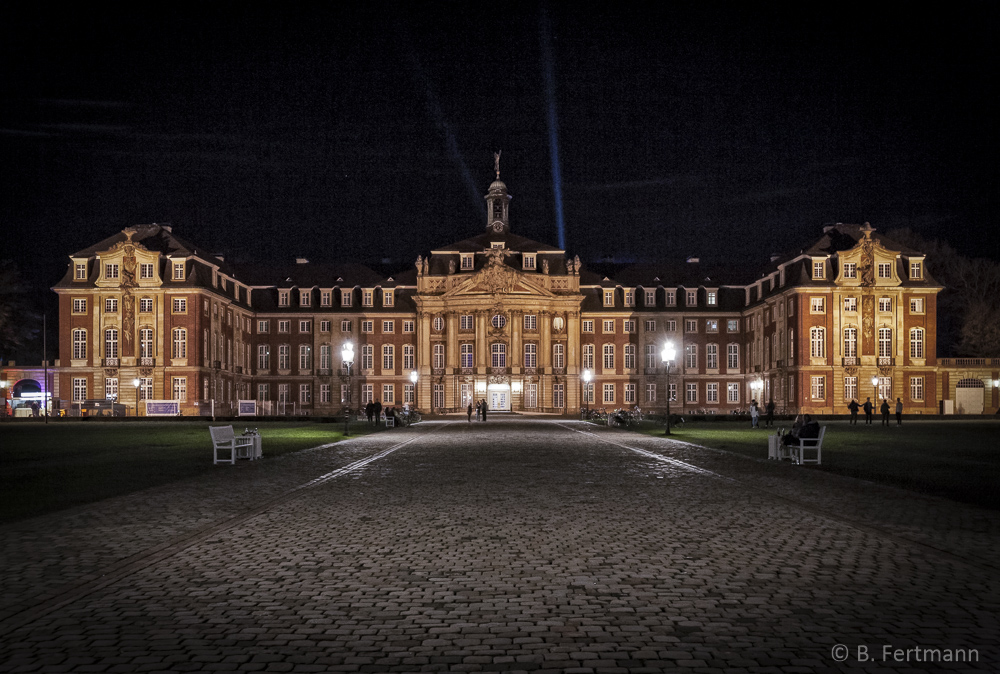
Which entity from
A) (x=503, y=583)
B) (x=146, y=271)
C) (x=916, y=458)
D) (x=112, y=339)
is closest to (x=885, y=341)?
(x=916, y=458)

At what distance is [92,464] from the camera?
21.4 meters

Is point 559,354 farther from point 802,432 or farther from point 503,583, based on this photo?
point 503,583

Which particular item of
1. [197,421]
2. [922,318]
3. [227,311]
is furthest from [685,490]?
[227,311]

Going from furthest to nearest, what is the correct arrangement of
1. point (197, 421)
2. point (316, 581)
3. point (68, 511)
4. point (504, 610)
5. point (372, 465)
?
point (197, 421), point (372, 465), point (68, 511), point (316, 581), point (504, 610)

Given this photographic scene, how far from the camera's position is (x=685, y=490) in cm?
1552

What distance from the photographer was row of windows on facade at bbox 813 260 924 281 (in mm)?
66500

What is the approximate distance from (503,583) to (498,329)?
71.0 metres

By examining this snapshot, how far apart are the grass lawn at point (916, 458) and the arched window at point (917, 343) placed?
109 ft

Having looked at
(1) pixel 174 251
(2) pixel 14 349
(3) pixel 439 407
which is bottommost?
(3) pixel 439 407

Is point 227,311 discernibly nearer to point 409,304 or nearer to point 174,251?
point 174,251

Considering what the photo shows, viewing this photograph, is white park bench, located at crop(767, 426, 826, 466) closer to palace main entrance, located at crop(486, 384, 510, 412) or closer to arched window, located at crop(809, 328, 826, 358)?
arched window, located at crop(809, 328, 826, 358)

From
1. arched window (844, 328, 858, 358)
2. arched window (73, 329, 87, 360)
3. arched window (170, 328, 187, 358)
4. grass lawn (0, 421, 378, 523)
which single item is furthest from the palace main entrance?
grass lawn (0, 421, 378, 523)

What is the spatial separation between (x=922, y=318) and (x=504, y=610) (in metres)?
69.8

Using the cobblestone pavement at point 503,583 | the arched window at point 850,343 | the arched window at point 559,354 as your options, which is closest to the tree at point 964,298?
the arched window at point 850,343
